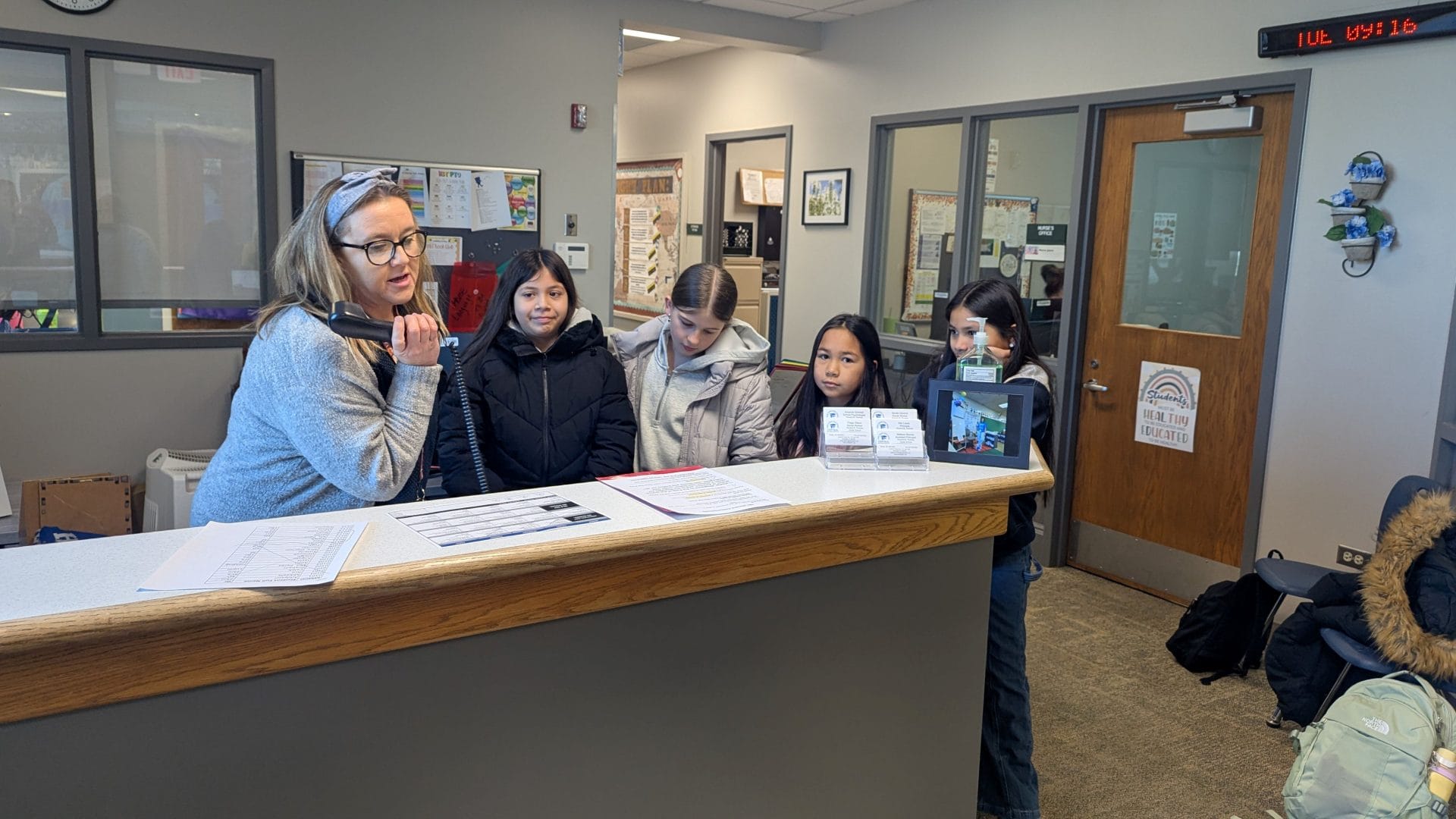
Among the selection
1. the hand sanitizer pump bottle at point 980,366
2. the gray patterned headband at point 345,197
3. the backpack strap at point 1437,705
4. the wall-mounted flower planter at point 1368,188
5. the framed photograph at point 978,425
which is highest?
the wall-mounted flower planter at point 1368,188

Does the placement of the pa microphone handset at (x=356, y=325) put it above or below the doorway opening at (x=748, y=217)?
below

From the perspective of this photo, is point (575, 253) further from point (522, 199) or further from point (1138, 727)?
point (1138, 727)

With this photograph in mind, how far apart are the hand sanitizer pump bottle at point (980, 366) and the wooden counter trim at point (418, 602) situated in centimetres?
23

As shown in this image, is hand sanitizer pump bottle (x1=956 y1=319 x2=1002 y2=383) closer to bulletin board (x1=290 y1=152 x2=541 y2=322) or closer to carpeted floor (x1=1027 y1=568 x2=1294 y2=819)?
carpeted floor (x1=1027 y1=568 x2=1294 y2=819)

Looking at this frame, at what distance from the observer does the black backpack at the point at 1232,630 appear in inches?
139

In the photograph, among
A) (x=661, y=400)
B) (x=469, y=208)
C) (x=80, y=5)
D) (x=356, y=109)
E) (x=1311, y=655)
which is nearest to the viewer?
(x=661, y=400)

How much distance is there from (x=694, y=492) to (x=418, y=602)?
0.55 meters

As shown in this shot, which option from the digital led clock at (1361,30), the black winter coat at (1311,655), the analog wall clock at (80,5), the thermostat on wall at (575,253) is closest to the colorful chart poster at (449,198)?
the thermostat on wall at (575,253)

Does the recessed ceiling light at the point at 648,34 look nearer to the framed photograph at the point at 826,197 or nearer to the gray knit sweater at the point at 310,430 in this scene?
the framed photograph at the point at 826,197

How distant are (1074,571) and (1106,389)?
0.87m

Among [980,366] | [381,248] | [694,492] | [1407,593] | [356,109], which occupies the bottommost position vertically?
[1407,593]

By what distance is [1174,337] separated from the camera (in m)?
4.21

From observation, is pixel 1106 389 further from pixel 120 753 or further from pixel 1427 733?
pixel 120 753

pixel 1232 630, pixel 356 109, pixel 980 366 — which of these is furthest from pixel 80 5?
pixel 1232 630
